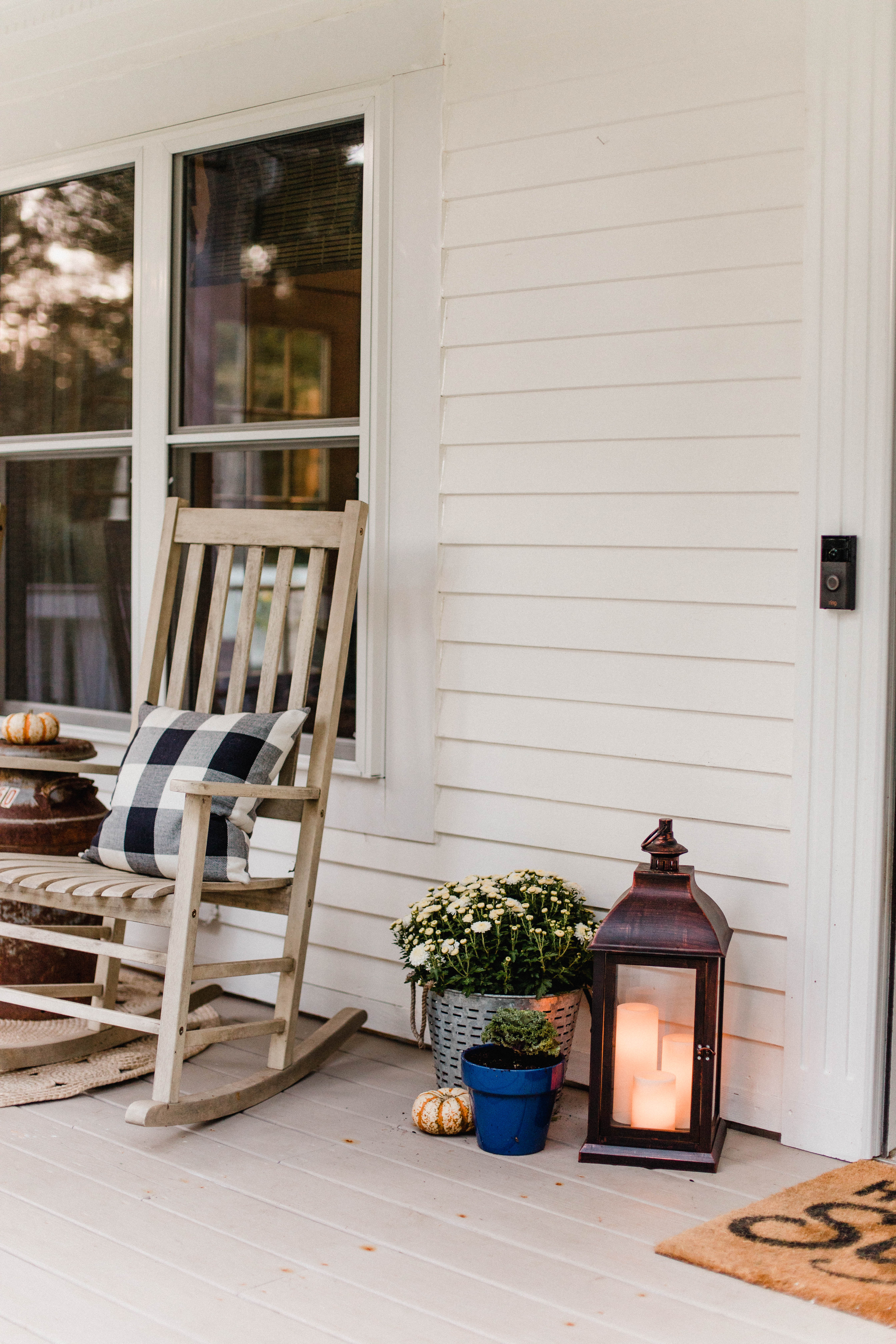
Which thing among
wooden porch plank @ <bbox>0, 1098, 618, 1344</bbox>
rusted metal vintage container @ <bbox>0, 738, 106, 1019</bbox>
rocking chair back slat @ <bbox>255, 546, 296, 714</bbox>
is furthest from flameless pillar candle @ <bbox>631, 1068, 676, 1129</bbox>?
rusted metal vintage container @ <bbox>0, 738, 106, 1019</bbox>

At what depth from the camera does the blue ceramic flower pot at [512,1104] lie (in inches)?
92.9

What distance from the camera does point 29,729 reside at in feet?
10.5

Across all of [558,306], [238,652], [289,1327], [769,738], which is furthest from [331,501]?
[289,1327]

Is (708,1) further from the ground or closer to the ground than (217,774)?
further from the ground

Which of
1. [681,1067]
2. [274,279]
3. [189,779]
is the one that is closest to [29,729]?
[189,779]

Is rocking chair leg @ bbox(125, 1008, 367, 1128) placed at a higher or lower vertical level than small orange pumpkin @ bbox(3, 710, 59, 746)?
lower

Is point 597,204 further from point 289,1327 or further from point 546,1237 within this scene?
point 289,1327

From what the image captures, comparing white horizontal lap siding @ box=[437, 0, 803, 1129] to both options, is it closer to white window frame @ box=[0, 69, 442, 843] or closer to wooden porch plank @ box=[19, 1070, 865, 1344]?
white window frame @ box=[0, 69, 442, 843]

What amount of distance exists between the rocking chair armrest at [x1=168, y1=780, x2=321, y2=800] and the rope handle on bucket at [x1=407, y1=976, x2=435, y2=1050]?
44 cm

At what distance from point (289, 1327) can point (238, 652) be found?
1555mm

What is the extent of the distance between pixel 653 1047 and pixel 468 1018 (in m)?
0.38

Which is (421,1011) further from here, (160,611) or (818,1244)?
(818,1244)

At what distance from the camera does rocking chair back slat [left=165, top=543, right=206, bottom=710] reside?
2988 mm

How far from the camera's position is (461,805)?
2967 millimetres
